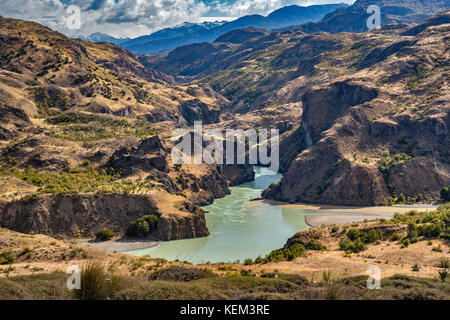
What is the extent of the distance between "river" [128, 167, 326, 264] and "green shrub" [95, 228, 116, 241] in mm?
6125

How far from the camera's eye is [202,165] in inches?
3866

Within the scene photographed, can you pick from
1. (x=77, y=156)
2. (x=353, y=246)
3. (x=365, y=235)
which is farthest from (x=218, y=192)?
(x=353, y=246)

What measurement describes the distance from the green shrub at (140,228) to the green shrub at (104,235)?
2.86m

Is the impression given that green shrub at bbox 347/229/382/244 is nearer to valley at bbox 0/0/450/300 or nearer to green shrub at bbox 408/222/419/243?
valley at bbox 0/0/450/300

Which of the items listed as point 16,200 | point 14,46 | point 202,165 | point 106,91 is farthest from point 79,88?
point 16,200

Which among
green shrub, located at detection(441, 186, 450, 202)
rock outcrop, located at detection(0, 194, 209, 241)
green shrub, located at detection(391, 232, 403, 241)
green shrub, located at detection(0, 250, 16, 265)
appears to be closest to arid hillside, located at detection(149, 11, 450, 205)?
green shrub, located at detection(441, 186, 450, 202)

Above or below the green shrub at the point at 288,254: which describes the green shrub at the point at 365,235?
above

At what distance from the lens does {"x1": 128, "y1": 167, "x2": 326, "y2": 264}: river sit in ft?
192

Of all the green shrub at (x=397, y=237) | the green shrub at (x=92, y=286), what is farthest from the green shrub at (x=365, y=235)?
the green shrub at (x=92, y=286)

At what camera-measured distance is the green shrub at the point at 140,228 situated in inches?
2493

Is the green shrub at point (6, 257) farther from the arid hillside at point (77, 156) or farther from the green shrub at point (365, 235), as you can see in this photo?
the green shrub at point (365, 235)

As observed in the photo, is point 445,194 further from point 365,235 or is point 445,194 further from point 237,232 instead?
point 365,235
